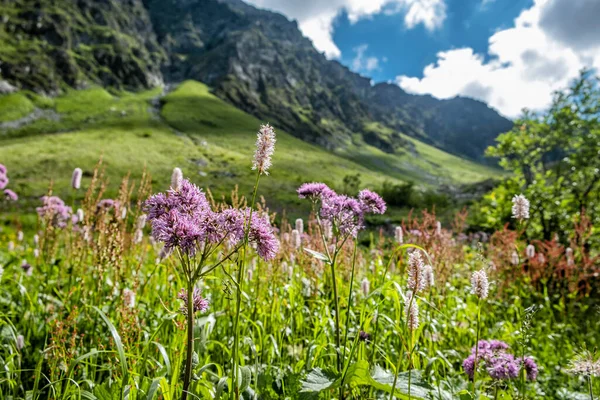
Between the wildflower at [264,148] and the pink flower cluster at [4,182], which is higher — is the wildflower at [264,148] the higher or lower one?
the higher one

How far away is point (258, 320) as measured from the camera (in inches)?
164

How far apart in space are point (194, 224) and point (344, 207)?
1569 millimetres

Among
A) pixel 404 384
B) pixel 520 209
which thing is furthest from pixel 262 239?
pixel 520 209

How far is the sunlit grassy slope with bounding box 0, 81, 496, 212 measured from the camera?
228 feet

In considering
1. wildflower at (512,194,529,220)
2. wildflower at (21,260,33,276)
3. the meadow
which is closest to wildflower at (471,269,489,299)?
the meadow

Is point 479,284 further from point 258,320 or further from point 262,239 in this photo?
point 258,320

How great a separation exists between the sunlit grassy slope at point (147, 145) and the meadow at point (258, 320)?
37176 mm

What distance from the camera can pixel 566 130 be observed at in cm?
1166

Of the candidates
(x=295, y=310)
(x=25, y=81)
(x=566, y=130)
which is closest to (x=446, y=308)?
(x=295, y=310)

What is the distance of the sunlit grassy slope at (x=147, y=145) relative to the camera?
69375 mm

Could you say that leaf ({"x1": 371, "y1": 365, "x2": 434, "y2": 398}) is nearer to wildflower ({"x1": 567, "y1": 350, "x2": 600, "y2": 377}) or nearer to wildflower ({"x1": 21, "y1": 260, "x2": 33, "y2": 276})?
wildflower ({"x1": 567, "y1": 350, "x2": 600, "y2": 377})

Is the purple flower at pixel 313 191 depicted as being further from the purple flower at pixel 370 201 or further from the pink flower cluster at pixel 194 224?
the pink flower cluster at pixel 194 224

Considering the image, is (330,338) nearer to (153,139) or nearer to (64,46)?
(153,139)

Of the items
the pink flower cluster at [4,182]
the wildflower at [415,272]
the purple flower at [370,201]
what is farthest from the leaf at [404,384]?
the pink flower cluster at [4,182]
